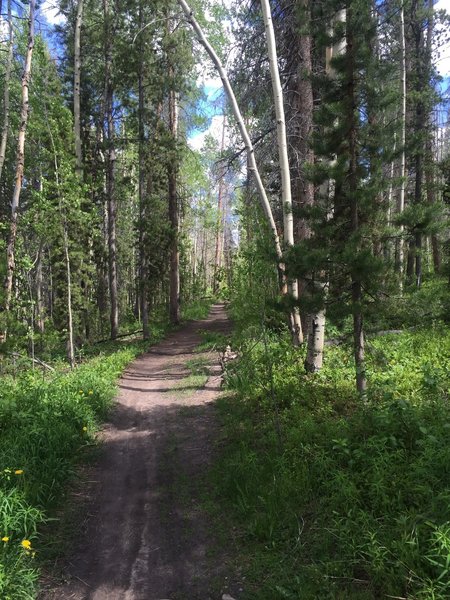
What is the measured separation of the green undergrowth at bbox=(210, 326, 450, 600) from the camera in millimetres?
3062

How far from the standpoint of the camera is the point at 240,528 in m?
4.15

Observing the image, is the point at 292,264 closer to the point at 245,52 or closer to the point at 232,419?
the point at 232,419

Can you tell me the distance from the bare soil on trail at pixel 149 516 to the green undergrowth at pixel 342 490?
14.3 inches

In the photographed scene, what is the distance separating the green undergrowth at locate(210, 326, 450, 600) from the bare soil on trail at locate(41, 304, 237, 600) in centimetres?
36

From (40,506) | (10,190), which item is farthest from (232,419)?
(10,190)

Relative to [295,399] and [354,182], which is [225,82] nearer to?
[354,182]

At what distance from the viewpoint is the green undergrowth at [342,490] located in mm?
3062

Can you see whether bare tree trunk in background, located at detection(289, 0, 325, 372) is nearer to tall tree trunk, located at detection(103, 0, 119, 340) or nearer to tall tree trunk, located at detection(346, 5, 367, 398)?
tall tree trunk, located at detection(346, 5, 367, 398)

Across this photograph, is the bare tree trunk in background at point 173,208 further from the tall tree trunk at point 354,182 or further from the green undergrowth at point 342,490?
the tall tree trunk at point 354,182

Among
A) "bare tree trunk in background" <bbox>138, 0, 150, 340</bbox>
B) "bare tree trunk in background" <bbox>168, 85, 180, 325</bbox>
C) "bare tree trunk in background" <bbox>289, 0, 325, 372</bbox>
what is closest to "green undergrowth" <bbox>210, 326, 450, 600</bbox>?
"bare tree trunk in background" <bbox>289, 0, 325, 372</bbox>

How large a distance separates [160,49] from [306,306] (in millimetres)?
14826

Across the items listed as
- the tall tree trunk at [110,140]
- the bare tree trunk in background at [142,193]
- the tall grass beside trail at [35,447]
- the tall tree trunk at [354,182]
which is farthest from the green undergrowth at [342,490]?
the tall tree trunk at [110,140]

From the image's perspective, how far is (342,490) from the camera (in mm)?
3910

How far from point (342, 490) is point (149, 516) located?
213 cm
